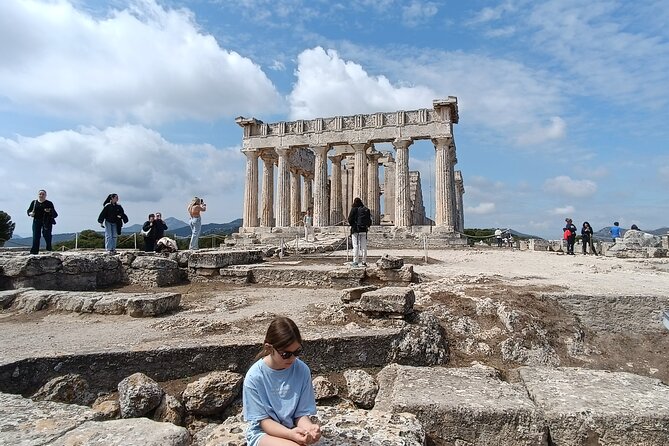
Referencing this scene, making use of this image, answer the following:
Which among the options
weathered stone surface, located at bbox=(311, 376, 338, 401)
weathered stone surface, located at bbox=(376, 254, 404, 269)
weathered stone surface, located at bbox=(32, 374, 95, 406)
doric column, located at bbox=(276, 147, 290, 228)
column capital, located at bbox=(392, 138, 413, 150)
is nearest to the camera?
weathered stone surface, located at bbox=(32, 374, 95, 406)

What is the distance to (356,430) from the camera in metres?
2.85

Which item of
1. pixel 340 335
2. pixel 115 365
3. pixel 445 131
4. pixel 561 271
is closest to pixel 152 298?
pixel 115 365

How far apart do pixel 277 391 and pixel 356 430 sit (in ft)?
1.98

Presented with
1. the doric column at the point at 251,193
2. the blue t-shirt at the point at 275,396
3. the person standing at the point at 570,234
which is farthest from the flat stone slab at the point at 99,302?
the doric column at the point at 251,193

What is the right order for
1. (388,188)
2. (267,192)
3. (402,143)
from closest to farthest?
1. (402,143)
2. (267,192)
3. (388,188)

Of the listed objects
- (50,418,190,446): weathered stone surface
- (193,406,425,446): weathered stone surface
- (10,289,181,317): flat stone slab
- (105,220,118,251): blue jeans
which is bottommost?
(193,406,425,446): weathered stone surface

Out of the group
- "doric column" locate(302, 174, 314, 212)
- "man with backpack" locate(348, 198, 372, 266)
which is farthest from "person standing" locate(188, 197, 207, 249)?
"doric column" locate(302, 174, 314, 212)

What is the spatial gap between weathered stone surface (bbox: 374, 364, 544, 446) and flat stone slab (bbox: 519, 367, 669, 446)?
135 mm

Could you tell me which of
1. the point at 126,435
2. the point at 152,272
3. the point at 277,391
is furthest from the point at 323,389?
the point at 152,272

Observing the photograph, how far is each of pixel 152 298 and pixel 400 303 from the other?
14.3ft

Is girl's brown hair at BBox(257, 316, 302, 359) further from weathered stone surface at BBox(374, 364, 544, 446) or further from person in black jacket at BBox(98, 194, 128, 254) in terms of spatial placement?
person in black jacket at BBox(98, 194, 128, 254)

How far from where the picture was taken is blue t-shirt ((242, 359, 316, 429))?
2.71m

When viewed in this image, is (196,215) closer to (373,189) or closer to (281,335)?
(281,335)

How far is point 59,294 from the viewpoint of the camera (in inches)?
309
